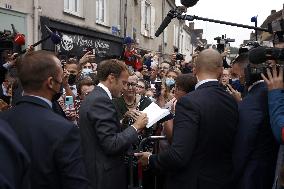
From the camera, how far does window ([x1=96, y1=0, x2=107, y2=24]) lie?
52.5 ft

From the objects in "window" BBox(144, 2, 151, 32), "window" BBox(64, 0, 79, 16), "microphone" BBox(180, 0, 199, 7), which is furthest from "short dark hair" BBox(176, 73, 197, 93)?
"window" BBox(144, 2, 151, 32)

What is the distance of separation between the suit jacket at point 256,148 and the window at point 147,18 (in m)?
18.3

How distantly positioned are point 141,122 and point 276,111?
113 cm

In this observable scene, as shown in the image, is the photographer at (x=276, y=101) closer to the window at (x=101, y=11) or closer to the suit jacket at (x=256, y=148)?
the suit jacket at (x=256, y=148)

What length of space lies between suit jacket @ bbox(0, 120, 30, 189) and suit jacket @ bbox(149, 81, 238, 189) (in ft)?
5.58

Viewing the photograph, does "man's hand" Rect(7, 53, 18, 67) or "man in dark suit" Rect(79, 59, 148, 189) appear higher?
"man's hand" Rect(7, 53, 18, 67)

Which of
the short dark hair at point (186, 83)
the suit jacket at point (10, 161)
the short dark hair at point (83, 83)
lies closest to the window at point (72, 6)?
the short dark hair at point (83, 83)

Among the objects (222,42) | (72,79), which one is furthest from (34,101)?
(72,79)

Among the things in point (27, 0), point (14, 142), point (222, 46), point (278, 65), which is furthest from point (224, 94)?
point (27, 0)

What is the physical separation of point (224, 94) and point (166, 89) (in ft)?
12.3

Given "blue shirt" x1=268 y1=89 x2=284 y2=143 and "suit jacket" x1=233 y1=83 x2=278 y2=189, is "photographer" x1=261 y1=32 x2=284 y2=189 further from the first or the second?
"suit jacket" x1=233 y1=83 x2=278 y2=189

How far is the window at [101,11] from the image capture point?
16.0 metres

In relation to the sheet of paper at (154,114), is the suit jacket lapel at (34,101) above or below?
above

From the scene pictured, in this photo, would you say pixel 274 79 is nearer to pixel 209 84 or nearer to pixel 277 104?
pixel 277 104
